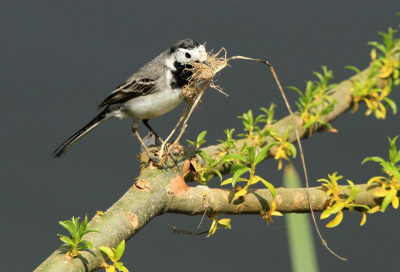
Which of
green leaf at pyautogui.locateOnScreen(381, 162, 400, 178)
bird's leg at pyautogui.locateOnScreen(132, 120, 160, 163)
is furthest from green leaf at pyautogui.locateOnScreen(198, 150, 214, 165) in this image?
green leaf at pyautogui.locateOnScreen(381, 162, 400, 178)

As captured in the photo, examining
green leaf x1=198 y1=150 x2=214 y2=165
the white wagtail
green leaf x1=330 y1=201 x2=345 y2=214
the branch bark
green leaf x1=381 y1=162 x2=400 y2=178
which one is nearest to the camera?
the branch bark

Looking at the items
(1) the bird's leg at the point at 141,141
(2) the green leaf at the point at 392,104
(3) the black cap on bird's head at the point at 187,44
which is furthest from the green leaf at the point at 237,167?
(2) the green leaf at the point at 392,104

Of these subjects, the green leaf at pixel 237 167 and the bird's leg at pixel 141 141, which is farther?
the bird's leg at pixel 141 141

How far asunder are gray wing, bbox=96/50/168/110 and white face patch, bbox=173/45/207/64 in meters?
0.14

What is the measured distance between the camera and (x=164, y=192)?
1.93 meters

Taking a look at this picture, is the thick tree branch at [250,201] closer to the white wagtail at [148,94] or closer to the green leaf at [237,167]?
the green leaf at [237,167]

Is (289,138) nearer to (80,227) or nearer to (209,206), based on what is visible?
(209,206)

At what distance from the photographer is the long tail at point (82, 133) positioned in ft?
8.17

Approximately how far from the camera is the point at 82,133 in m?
2.52

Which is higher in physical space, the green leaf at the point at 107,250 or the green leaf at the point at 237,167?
the green leaf at the point at 237,167

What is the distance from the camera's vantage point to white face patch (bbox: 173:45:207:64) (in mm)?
2146

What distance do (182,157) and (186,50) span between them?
1.30ft

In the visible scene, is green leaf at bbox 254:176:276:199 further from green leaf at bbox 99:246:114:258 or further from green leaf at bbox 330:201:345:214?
green leaf at bbox 99:246:114:258

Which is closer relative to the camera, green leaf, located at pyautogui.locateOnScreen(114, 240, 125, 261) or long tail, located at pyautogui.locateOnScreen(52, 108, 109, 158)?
green leaf, located at pyautogui.locateOnScreen(114, 240, 125, 261)
